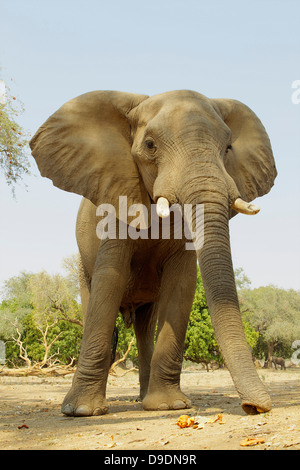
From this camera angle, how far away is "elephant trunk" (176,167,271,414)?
15.1 ft

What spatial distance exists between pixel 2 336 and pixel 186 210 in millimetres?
42958

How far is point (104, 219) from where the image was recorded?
7.11 m

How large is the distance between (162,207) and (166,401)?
2.49 meters

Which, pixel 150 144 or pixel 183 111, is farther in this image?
pixel 150 144

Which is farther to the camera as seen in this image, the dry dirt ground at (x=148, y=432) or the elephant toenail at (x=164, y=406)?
the elephant toenail at (x=164, y=406)

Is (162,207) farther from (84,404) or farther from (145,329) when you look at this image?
(145,329)

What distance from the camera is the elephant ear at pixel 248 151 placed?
23.1 ft

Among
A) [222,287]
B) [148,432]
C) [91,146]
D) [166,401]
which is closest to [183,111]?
[91,146]

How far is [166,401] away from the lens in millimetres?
6672

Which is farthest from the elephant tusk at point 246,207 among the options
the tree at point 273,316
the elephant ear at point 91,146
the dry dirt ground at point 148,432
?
the tree at point 273,316

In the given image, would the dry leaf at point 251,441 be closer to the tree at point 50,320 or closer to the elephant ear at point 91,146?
the elephant ear at point 91,146

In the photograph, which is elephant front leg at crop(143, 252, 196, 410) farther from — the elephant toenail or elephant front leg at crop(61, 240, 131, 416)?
elephant front leg at crop(61, 240, 131, 416)

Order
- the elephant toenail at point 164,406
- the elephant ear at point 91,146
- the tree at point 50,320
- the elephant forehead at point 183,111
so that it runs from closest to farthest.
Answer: the elephant forehead at point 183,111, the elephant toenail at point 164,406, the elephant ear at point 91,146, the tree at point 50,320

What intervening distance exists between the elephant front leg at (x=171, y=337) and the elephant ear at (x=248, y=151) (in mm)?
1215
